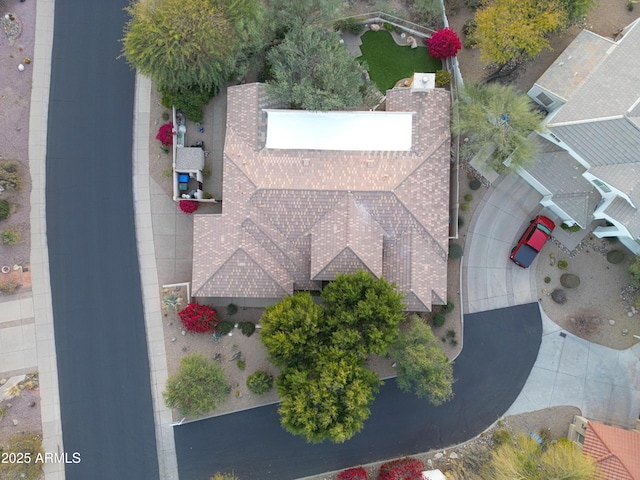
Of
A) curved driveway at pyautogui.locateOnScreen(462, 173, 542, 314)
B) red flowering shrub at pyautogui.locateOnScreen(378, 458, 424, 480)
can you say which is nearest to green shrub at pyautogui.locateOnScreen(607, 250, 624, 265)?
curved driveway at pyautogui.locateOnScreen(462, 173, 542, 314)

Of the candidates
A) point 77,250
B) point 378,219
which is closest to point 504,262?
point 378,219

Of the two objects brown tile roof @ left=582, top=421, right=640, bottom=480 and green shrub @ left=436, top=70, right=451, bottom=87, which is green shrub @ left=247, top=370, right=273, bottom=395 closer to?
brown tile roof @ left=582, top=421, right=640, bottom=480

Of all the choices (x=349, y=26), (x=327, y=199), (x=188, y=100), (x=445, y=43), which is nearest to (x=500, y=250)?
(x=327, y=199)

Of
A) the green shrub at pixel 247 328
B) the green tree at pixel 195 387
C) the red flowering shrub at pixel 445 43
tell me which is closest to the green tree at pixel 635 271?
the red flowering shrub at pixel 445 43

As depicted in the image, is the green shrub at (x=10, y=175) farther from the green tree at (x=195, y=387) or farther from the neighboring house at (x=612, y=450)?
the neighboring house at (x=612, y=450)

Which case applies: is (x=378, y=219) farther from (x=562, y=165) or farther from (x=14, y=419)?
(x=14, y=419)

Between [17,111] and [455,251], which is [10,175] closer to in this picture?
[17,111]
